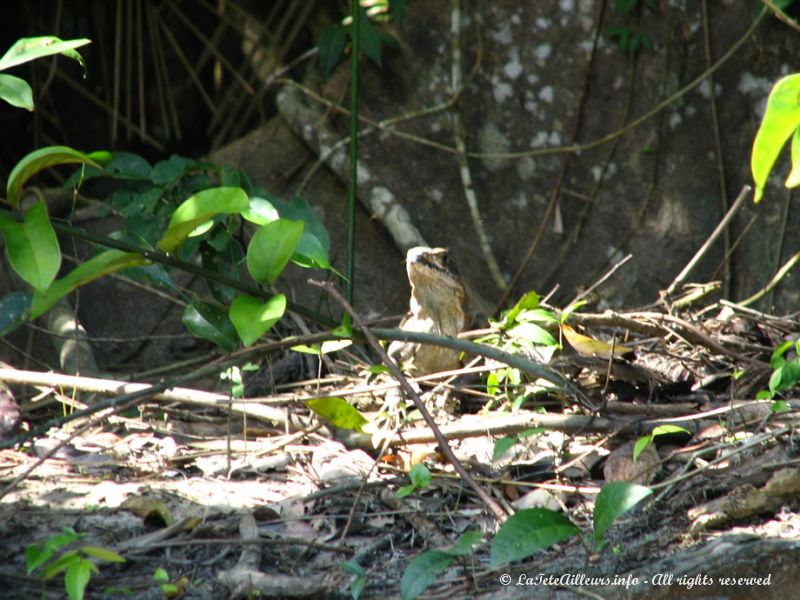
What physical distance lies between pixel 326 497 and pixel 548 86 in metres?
3.46

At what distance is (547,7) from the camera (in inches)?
219

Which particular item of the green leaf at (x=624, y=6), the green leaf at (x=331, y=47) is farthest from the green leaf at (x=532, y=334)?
the green leaf at (x=624, y=6)

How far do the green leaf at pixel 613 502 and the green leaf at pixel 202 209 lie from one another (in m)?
1.08

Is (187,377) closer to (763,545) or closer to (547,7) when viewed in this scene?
(763,545)

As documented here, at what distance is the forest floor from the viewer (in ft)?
7.51

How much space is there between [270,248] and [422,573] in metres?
0.83

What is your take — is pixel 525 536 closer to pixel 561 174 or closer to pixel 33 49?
pixel 33 49

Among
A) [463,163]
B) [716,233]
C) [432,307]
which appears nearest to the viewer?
[716,233]

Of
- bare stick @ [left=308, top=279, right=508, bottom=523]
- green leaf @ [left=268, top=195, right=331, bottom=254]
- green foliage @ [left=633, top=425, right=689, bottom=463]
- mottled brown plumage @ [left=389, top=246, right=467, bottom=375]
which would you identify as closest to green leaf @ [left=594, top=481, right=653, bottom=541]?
bare stick @ [left=308, top=279, right=508, bottom=523]

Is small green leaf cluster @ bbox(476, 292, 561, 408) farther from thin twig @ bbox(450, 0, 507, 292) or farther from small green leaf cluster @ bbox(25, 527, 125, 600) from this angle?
thin twig @ bbox(450, 0, 507, 292)

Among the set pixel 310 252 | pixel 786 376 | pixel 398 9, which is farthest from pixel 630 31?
pixel 310 252

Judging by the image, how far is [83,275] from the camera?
2.05 metres

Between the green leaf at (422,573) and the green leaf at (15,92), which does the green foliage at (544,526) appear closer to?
the green leaf at (422,573)

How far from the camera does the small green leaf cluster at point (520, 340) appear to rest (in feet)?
10.7
